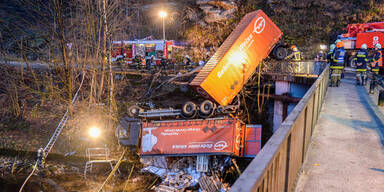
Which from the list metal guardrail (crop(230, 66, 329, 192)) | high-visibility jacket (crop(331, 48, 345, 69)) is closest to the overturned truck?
high-visibility jacket (crop(331, 48, 345, 69))

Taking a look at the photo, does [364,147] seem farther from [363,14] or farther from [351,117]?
[363,14]

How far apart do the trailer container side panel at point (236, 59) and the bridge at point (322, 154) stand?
6357 mm

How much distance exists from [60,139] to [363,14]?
3312 cm

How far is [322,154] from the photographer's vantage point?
4504 millimetres

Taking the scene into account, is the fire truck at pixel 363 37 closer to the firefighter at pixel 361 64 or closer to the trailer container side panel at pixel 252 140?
the firefighter at pixel 361 64

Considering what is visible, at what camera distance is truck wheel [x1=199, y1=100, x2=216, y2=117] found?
43.2 ft

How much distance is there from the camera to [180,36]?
39406 millimetres

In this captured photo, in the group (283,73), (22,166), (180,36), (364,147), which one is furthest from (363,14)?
(22,166)

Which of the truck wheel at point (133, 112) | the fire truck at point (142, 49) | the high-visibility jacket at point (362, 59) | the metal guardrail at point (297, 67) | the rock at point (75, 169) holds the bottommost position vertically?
the rock at point (75, 169)

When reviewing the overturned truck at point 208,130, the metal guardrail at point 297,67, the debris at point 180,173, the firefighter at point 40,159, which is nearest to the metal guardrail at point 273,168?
the debris at point 180,173

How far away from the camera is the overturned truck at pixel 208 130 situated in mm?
11961

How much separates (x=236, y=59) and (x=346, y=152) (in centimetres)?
994

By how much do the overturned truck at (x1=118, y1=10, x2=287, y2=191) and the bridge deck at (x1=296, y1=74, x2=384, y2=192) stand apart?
5.47 m

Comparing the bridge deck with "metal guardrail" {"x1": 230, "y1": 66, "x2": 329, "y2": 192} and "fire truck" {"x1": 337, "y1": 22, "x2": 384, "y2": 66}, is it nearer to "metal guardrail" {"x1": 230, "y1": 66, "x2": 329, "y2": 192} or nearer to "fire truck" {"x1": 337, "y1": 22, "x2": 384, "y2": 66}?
"metal guardrail" {"x1": 230, "y1": 66, "x2": 329, "y2": 192}
